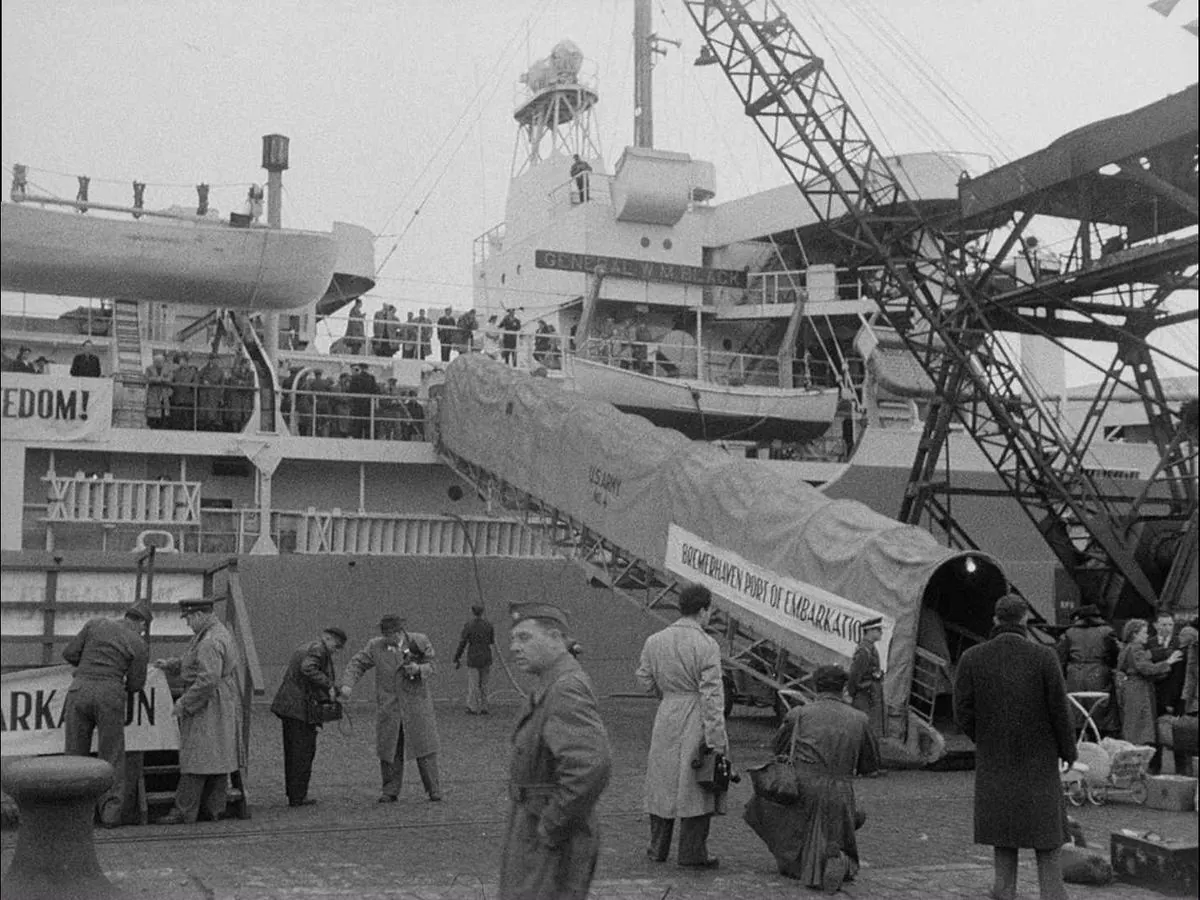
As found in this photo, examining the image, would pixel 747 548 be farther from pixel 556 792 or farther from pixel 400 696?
pixel 556 792

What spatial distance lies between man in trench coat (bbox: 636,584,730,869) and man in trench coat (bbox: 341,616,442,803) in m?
2.72

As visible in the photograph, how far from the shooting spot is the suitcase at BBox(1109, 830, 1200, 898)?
358cm

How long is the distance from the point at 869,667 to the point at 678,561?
298cm

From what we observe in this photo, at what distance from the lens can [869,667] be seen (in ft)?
38.9

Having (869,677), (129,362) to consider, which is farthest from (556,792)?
(129,362)

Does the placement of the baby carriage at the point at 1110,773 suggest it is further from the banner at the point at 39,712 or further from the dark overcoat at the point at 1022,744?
the banner at the point at 39,712

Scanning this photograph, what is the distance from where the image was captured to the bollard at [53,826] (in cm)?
594

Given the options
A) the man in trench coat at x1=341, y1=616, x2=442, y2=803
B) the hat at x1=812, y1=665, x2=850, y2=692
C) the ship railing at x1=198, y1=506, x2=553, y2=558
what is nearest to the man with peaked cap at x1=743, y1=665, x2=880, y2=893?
the hat at x1=812, y1=665, x2=850, y2=692

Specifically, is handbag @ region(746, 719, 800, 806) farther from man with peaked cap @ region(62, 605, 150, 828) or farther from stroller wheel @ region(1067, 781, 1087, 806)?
man with peaked cap @ region(62, 605, 150, 828)

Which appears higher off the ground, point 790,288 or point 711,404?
point 790,288

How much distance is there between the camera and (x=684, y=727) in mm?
8062

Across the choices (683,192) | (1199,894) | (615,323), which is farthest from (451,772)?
(683,192)

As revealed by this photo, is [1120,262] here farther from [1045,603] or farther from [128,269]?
[1045,603]

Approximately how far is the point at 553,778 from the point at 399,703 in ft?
19.6
